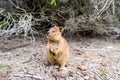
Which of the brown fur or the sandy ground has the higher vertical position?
the brown fur

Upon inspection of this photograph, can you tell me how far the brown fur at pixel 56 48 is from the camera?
5.23 meters

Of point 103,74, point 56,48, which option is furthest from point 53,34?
point 103,74

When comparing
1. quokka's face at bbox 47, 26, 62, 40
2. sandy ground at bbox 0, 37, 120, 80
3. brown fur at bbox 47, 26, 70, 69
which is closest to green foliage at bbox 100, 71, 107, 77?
sandy ground at bbox 0, 37, 120, 80

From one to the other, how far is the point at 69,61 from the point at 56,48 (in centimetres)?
62

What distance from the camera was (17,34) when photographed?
6.96m

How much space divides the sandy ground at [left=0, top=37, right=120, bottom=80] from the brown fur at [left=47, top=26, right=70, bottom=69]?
15 centimetres

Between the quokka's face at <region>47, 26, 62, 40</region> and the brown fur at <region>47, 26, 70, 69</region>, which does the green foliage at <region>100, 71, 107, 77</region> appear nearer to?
the brown fur at <region>47, 26, 70, 69</region>

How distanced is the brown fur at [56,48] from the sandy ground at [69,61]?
0.50ft

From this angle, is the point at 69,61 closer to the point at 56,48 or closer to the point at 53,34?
the point at 56,48

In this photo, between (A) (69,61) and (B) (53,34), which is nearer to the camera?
(B) (53,34)

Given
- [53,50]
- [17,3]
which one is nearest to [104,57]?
[53,50]

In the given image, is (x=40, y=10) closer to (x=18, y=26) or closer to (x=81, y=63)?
(x=18, y=26)

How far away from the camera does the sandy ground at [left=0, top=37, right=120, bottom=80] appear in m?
5.24

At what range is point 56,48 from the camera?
17.2ft
